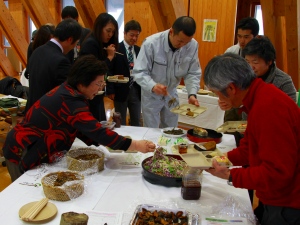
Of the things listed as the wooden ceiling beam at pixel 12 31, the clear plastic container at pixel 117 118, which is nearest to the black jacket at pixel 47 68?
the clear plastic container at pixel 117 118

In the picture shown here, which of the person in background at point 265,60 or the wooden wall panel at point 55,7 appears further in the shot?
the wooden wall panel at point 55,7

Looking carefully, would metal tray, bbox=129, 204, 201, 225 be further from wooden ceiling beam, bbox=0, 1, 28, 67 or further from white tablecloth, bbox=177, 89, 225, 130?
wooden ceiling beam, bbox=0, 1, 28, 67

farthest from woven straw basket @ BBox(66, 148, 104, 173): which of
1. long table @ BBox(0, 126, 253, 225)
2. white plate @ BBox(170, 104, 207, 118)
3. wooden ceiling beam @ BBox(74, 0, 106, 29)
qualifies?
wooden ceiling beam @ BBox(74, 0, 106, 29)

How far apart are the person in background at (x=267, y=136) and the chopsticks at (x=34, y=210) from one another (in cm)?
76

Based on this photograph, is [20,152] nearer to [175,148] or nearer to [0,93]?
[175,148]

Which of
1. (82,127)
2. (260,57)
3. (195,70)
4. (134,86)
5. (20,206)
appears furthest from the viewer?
(134,86)

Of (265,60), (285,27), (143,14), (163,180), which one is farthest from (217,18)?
(163,180)

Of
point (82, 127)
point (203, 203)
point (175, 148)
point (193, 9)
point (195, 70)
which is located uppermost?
point (193, 9)

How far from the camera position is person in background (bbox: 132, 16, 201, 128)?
8.59 ft

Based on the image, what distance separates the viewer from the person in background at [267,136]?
1098 millimetres

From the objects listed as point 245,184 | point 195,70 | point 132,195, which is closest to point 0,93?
point 195,70

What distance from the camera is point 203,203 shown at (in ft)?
4.80

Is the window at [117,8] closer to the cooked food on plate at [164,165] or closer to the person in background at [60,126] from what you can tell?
the person in background at [60,126]

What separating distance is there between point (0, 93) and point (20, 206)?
320 cm
